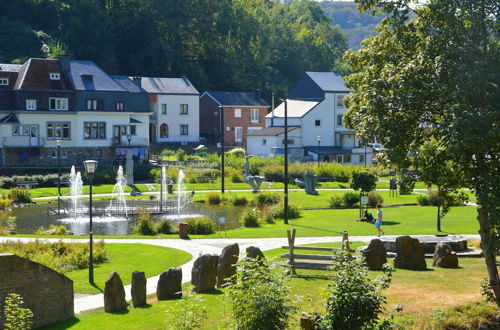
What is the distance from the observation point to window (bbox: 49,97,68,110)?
6806cm

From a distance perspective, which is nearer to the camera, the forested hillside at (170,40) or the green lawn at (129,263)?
the green lawn at (129,263)

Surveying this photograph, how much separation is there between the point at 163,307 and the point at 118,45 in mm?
84258

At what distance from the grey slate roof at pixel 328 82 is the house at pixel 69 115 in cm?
2146

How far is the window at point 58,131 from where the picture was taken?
Result: 68.1 m

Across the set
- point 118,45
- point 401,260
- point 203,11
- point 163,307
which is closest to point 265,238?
point 401,260

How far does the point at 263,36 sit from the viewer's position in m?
118

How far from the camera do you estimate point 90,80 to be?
70.9 metres

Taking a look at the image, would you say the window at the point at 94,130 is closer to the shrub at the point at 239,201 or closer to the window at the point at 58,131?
the window at the point at 58,131

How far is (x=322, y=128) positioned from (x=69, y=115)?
28.5 meters

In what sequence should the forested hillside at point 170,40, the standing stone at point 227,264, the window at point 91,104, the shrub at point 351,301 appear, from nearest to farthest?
the shrub at point 351,301 < the standing stone at point 227,264 < the window at point 91,104 < the forested hillside at point 170,40

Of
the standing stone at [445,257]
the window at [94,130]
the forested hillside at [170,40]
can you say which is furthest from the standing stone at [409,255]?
the forested hillside at [170,40]

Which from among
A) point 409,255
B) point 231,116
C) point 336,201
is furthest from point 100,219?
point 231,116

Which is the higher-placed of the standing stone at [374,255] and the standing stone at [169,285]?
the standing stone at [374,255]

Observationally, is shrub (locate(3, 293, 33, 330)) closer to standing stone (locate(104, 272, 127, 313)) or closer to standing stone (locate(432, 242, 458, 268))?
standing stone (locate(104, 272, 127, 313))
